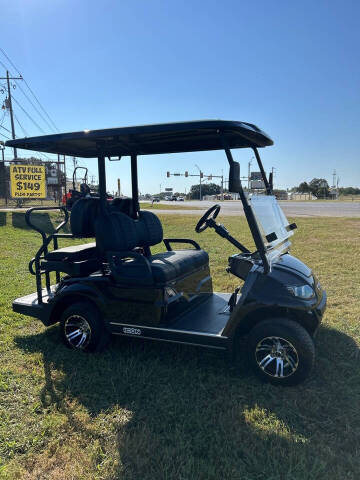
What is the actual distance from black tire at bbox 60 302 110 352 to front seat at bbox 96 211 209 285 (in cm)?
48

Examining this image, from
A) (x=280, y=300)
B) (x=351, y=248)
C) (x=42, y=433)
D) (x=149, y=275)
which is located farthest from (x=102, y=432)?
(x=351, y=248)

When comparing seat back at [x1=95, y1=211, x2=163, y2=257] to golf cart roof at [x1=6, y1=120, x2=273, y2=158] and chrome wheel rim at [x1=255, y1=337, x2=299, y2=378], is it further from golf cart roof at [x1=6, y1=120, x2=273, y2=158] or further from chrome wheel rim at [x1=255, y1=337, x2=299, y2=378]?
chrome wheel rim at [x1=255, y1=337, x2=299, y2=378]

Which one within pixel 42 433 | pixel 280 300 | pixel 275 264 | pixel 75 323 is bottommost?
pixel 42 433

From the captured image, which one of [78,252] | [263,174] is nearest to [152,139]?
[263,174]

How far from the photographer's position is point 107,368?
2.98m

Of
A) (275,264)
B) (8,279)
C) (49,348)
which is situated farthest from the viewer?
(8,279)

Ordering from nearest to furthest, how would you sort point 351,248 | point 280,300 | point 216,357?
point 280,300
point 216,357
point 351,248

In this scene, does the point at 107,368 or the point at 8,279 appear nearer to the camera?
the point at 107,368

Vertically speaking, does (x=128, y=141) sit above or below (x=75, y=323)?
above

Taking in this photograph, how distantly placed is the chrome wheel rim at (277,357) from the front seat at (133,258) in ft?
3.11

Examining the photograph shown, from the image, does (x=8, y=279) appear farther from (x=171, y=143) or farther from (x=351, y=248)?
(x=351, y=248)

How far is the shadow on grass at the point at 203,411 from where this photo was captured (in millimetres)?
1976

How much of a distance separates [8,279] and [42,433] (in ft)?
13.1

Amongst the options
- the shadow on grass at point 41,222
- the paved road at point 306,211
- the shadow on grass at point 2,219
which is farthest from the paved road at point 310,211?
the shadow on grass at point 2,219
